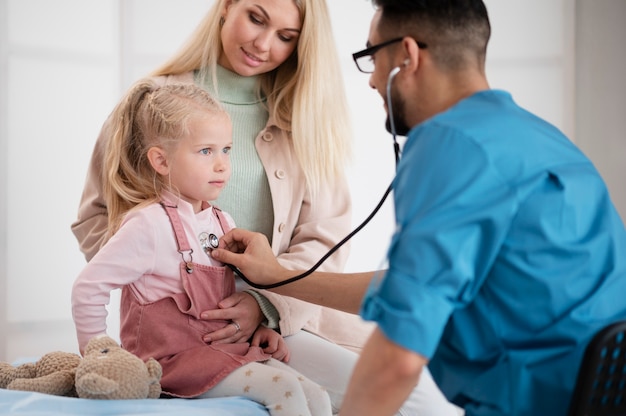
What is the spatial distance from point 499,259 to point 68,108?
3.36 meters

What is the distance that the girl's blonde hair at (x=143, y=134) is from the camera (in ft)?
6.40

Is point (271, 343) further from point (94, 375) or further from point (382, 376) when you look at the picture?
point (382, 376)

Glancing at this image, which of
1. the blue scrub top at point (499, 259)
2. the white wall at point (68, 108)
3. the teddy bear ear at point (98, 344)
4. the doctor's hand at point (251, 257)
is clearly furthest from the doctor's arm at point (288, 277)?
the white wall at point (68, 108)

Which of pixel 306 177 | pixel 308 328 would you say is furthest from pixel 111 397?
pixel 306 177

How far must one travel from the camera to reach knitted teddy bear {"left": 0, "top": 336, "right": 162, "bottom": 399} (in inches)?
66.2

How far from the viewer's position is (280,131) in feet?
7.75

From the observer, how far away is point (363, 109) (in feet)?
14.3

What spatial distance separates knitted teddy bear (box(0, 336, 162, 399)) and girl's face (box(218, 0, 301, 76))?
880 mm

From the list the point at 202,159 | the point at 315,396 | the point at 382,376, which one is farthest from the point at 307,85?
the point at 382,376

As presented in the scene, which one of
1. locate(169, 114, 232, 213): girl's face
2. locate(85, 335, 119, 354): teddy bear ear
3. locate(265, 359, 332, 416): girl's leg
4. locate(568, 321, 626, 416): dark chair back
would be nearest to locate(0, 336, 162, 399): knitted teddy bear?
locate(85, 335, 119, 354): teddy bear ear

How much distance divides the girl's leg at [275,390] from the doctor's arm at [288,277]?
21 cm

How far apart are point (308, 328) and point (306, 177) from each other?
407 millimetres

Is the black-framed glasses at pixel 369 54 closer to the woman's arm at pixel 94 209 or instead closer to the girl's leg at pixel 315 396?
the girl's leg at pixel 315 396

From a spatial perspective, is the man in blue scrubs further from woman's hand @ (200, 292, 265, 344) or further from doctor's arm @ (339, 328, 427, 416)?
woman's hand @ (200, 292, 265, 344)
